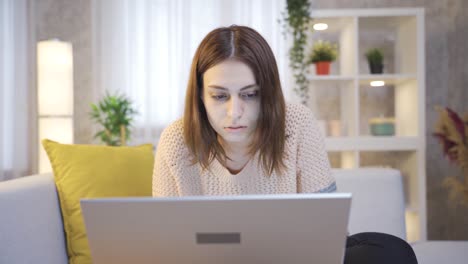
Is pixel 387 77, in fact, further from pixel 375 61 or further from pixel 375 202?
pixel 375 202

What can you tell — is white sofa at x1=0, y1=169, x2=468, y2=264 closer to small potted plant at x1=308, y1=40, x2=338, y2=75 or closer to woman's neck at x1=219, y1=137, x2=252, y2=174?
woman's neck at x1=219, y1=137, x2=252, y2=174

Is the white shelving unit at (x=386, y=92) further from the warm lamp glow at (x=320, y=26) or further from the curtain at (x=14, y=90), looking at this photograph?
the curtain at (x=14, y=90)

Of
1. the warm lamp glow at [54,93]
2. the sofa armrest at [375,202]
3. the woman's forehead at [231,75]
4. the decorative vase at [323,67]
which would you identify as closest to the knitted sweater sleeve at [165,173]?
the woman's forehead at [231,75]

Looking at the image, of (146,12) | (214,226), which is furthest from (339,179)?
(146,12)

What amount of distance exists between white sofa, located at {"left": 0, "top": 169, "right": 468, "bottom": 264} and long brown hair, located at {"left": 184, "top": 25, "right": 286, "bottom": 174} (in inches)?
19.6

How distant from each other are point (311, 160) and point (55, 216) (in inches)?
32.7

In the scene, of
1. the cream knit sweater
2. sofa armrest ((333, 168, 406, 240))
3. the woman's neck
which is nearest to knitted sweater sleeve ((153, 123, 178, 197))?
the cream knit sweater

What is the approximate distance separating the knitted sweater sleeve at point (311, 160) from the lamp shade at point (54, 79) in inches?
80.0

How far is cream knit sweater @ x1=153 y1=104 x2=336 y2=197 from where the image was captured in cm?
150

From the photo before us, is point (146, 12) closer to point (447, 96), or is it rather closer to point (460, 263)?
point (447, 96)

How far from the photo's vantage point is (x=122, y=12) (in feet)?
13.1

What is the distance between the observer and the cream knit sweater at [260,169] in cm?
150

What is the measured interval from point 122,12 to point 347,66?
1.68 metres

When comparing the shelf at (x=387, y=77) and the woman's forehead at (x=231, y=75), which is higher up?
the shelf at (x=387, y=77)
